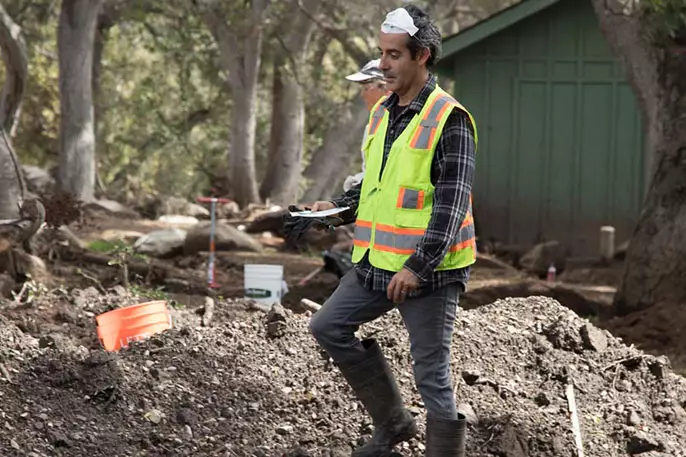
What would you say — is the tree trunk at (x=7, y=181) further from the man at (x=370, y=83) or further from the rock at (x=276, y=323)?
the man at (x=370, y=83)

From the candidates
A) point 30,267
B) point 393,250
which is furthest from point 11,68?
point 393,250

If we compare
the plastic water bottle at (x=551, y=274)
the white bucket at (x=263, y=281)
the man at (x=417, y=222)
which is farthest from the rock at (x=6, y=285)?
the plastic water bottle at (x=551, y=274)

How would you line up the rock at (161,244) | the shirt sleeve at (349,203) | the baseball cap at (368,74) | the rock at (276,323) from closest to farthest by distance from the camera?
1. the shirt sleeve at (349,203)
2. the baseball cap at (368,74)
3. the rock at (276,323)
4. the rock at (161,244)

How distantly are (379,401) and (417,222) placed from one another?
3.14 feet

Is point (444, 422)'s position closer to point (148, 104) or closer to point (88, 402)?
point (88, 402)

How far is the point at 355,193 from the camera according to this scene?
19.6 feet

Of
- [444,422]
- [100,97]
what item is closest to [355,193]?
[444,422]

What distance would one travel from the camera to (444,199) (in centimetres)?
522

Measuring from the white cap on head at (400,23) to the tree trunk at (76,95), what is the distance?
17.8m

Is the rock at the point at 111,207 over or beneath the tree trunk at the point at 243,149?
beneath

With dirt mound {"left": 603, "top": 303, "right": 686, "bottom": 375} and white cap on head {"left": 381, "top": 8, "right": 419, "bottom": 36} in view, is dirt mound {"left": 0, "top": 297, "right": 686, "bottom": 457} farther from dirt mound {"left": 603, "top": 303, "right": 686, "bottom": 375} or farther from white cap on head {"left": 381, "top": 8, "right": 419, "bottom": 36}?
dirt mound {"left": 603, "top": 303, "right": 686, "bottom": 375}

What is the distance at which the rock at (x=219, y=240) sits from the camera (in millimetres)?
16859

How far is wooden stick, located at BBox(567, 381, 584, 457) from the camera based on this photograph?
6625mm

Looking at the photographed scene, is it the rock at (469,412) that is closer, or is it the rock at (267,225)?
the rock at (469,412)
